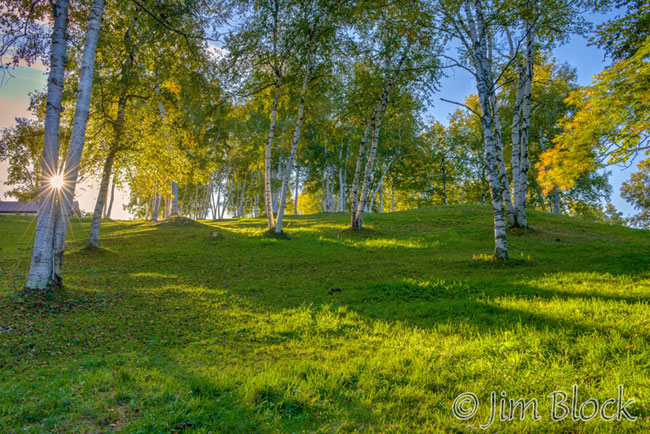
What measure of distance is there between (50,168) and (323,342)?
9038 mm

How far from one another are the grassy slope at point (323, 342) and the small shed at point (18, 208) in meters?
57.2

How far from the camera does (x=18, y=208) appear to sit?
185ft

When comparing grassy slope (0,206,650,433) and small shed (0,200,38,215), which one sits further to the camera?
small shed (0,200,38,215)

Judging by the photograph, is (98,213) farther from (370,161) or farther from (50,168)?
(370,161)

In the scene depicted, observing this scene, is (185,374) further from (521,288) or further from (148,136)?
(148,136)

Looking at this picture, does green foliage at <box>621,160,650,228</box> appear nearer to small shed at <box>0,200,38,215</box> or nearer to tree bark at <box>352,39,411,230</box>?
tree bark at <box>352,39,411,230</box>

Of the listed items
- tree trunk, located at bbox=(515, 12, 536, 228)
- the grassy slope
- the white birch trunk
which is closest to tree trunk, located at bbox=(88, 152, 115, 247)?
the grassy slope

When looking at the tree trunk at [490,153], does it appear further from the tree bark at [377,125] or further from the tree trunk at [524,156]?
the tree trunk at [524,156]

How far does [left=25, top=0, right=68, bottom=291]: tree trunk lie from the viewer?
338 inches

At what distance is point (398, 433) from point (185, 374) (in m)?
3.15

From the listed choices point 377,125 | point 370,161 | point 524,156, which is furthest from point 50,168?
point 524,156

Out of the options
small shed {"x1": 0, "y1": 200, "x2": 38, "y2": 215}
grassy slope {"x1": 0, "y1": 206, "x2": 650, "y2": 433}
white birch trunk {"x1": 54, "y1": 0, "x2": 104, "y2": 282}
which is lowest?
grassy slope {"x1": 0, "y1": 206, "x2": 650, "y2": 433}

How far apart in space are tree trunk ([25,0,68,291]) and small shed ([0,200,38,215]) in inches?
2456

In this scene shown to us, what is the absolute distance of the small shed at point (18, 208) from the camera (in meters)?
55.2
